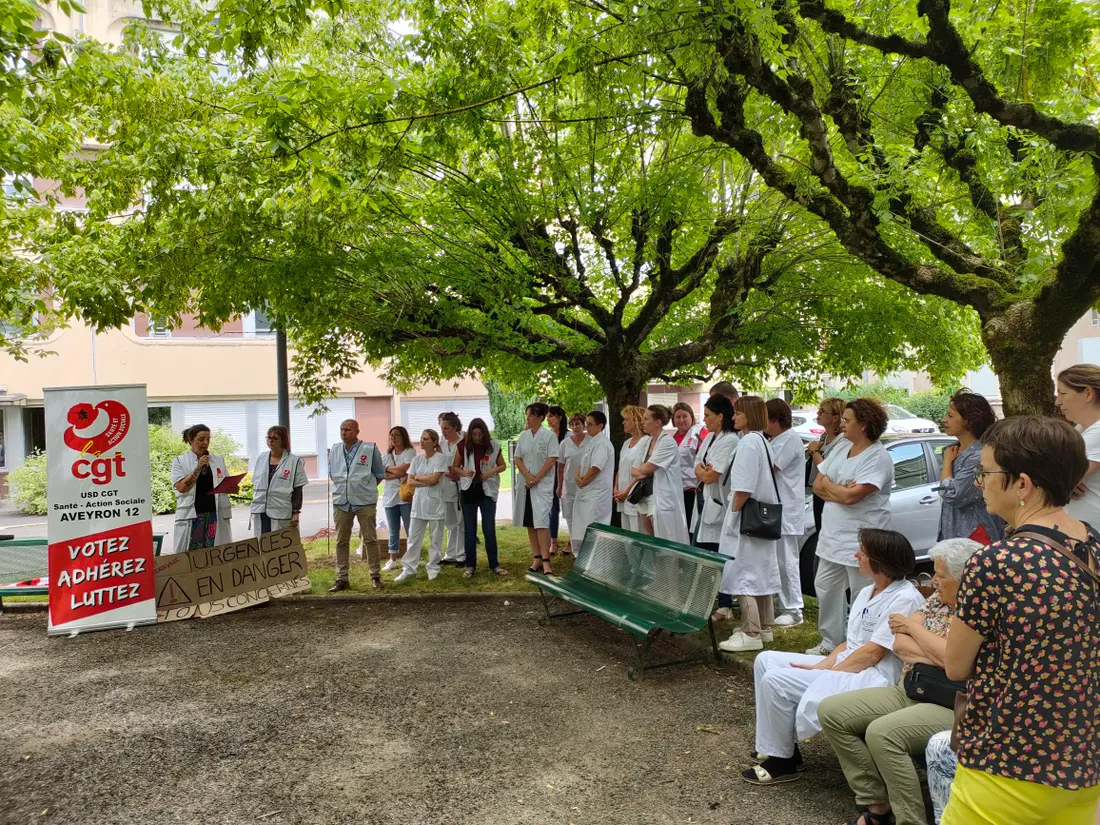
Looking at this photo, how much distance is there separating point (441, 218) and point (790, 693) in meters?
6.86

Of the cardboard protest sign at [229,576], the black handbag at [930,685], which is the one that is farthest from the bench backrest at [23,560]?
the black handbag at [930,685]

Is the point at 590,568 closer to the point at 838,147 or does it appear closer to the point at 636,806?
the point at 636,806

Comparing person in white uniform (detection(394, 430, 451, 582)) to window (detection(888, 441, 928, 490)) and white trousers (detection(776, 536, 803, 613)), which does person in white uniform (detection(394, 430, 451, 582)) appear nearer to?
white trousers (detection(776, 536, 803, 613))

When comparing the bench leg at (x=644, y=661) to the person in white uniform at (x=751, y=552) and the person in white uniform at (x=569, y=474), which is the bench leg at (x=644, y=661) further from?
the person in white uniform at (x=569, y=474)

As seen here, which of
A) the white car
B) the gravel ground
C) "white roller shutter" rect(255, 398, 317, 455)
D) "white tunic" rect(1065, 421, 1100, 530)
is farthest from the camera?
"white roller shutter" rect(255, 398, 317, 455)

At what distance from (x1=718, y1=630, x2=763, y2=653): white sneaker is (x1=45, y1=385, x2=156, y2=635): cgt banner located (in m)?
5.53

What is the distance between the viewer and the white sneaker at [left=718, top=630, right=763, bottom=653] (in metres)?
6.36

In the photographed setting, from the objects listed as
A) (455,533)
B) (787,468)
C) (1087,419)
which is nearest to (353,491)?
(455,533)

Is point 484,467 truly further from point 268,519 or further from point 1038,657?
point 1038,657

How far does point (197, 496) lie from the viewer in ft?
28.8

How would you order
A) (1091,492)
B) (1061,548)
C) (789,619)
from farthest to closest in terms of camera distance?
(789,619), (1091,492), (1061,548)

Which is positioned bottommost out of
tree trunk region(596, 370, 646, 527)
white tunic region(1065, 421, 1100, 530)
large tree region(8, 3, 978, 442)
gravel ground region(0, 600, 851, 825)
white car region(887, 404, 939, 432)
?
gravel ground region(0, 600, 851, 825)

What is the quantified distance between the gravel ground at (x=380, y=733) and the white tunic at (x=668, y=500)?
4.06 feet

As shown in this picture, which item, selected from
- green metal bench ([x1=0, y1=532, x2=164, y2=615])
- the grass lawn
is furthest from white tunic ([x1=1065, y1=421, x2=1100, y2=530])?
green metal bench ([x1=0, y1=532, x2=164, y2=615])
